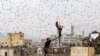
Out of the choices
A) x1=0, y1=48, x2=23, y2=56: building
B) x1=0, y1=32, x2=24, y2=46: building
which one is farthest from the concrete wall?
x1=0, y1=32, x2=24, y2=46: building

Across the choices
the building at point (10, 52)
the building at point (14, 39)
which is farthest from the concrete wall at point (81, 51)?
the building at point (14, 39)

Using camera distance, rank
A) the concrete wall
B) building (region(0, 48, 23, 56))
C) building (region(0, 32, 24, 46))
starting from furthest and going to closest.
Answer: building (region(0, 32, 24, 46)) < building (region(0, 48, 23, 56)) < the concrete wall

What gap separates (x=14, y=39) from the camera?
A: 3909 cm

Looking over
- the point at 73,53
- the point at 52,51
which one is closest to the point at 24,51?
the point at 52,51

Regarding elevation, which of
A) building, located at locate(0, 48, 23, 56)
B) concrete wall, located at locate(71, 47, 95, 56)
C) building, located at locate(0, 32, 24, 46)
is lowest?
building, located at locate(0, 48, 23, 56)

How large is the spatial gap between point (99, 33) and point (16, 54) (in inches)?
307

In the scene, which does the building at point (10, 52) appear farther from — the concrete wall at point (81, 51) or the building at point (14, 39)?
the concrete wall at point (81, 51)

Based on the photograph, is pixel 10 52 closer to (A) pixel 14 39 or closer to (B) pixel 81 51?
(A) pixel 14 39

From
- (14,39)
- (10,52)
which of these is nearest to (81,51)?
(10,52)

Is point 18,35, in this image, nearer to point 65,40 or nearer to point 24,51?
point 24,51

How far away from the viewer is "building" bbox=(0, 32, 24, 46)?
3900 centimetres

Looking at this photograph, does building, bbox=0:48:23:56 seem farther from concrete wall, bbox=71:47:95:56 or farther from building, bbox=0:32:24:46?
concrete wall, bbox=71:47:95:56

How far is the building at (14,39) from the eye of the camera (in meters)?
39.0

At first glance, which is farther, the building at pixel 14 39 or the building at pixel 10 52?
the building at pixel 14 39
